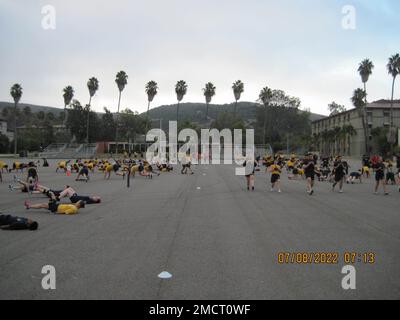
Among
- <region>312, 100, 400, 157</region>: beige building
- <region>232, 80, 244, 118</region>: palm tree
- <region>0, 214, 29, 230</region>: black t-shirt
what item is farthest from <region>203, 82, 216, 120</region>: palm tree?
<region>0, 214, 29, 230</region>: black t-shirt

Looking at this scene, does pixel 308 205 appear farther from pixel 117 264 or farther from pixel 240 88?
pixel 240 88

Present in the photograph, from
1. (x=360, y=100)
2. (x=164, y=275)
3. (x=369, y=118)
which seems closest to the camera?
(x=164, y=275)

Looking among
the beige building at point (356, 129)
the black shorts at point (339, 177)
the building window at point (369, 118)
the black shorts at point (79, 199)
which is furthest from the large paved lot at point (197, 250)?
the building window at point (369, 118)

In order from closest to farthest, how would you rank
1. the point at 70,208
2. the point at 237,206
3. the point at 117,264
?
the point at 117,264
the point at 70,208
the point at 237,206

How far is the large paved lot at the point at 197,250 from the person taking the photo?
5.45 metres

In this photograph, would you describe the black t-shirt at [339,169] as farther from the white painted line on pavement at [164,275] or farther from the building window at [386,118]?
the building window at [386,118]

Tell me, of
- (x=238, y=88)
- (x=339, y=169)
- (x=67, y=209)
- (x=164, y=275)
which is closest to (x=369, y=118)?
(x=238, y=88)

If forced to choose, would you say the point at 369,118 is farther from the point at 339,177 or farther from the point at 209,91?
the point at 339,177

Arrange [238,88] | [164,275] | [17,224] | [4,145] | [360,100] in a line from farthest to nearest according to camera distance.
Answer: [238,88] → [4,145] → [360,100] → [17,224] → [164,275]

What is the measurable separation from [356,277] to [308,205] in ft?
28.4

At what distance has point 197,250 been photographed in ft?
25.0
